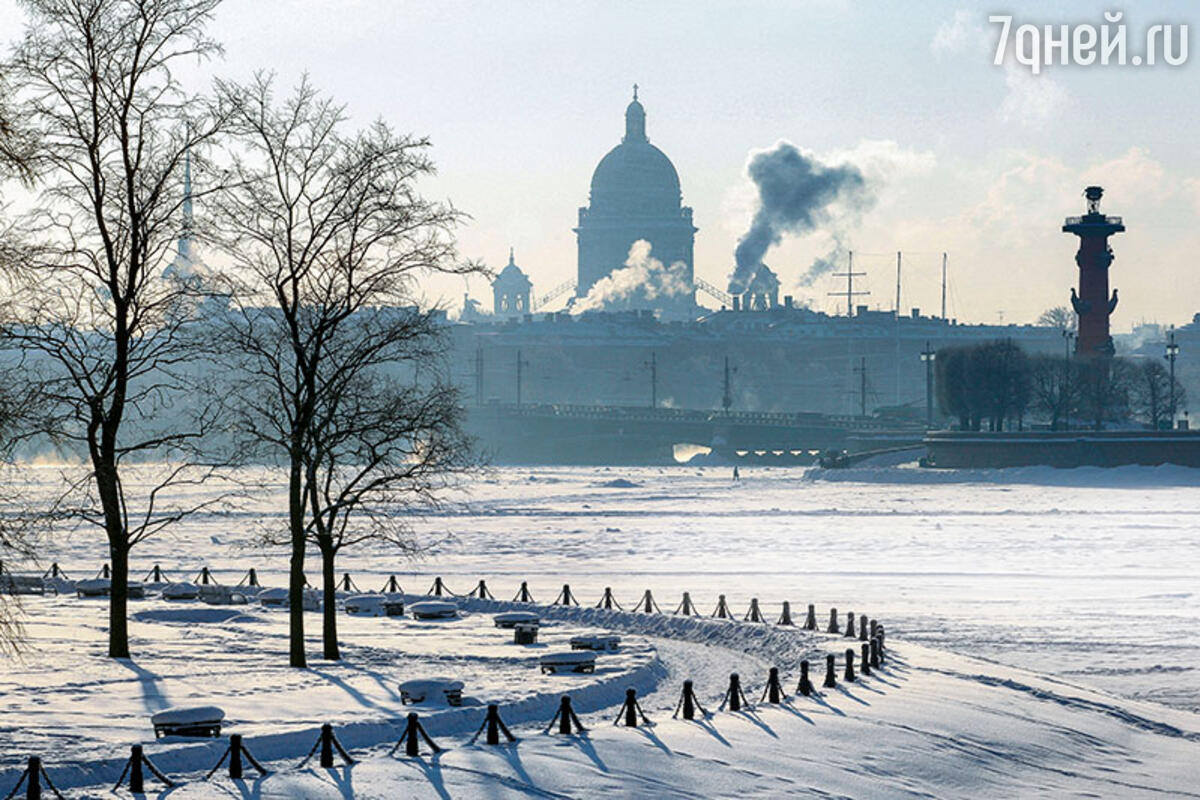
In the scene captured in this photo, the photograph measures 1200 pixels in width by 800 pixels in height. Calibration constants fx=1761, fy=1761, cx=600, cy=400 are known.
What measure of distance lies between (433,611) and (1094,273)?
10650cm

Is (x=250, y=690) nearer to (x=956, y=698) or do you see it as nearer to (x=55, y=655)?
(x=55, y=655)

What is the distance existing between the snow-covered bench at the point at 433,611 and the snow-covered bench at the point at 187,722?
14969 millimetres

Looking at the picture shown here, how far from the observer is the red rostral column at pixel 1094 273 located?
131625 millimetres

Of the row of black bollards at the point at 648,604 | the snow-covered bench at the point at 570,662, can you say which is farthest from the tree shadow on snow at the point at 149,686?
the row of black bollards at the point at 648,604

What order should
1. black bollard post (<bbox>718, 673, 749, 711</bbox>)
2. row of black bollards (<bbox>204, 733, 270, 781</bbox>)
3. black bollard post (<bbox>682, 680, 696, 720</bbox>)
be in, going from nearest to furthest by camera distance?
row of black bollards (<bbox>204, 733, 270, 781</bbox>) < black bollard post (<bbox>682, 680, 696, 720</bbox>) < black bollard post (<bbox>718, 673, 749, 711</bbox>)

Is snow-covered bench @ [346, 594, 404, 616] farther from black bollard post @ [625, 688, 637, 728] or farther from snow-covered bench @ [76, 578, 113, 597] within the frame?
black bollard post @ [625, 688, 637, 728]

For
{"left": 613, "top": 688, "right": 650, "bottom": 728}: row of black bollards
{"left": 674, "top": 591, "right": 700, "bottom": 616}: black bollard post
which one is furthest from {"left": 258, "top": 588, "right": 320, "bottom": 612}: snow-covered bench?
{"left": 613, "top": 688, "right": 650, "bottom": 728}: row of black bollards

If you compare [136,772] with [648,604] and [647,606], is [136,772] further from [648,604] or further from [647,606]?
[648,604]

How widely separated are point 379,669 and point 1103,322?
115858 mm

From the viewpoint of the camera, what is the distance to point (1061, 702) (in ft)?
79.2

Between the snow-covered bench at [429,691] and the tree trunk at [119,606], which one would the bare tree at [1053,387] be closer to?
the tree trunk at [119,606]

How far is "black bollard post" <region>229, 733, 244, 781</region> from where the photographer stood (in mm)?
17016

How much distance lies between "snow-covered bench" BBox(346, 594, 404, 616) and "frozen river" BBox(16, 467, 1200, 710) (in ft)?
9.72

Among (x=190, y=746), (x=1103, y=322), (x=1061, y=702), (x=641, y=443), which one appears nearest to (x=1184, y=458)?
(x=1103, y=322)
